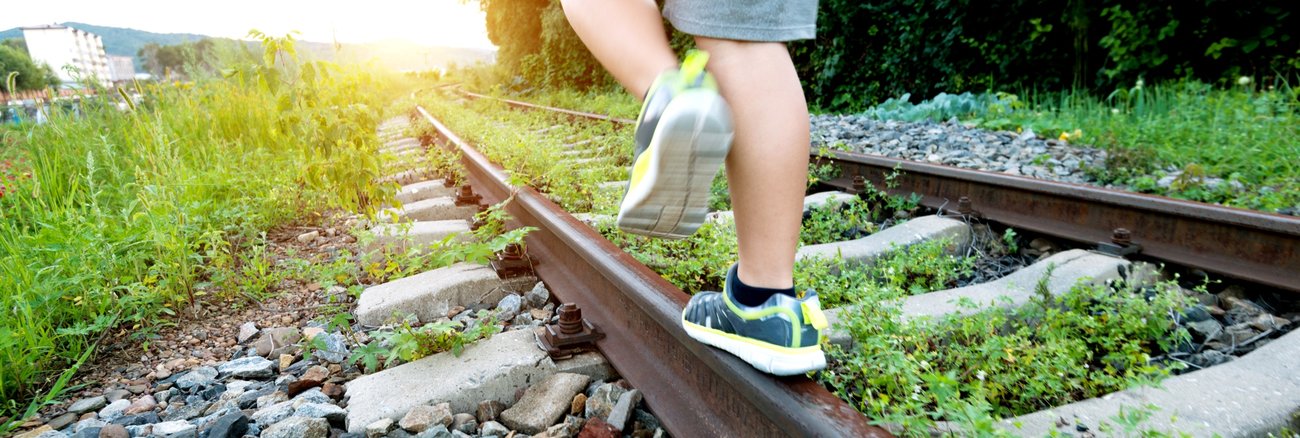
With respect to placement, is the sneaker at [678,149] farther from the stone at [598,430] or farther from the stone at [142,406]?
the stone at [142,406]

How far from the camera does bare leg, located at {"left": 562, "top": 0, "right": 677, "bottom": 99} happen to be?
141cm

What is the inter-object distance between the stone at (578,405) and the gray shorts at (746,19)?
0.94 m

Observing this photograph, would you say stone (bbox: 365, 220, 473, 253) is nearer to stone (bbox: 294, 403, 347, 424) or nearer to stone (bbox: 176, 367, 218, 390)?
stone (bbox: 176, 367, 218, 390)

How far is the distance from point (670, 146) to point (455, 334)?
1.12m

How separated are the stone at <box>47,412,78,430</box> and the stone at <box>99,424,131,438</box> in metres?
0.21

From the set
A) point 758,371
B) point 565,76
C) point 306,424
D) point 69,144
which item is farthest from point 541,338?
point 565,76

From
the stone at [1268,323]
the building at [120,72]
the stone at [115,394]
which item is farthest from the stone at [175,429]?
the building at [120,72]

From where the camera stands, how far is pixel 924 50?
923cm

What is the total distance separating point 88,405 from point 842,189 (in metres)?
3.19

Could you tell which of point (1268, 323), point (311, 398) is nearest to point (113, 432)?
point (311, 398)

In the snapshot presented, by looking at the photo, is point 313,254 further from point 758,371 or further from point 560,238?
point 758,371

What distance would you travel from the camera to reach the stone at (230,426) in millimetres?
1747

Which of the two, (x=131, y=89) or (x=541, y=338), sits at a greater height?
(x=131, y=89)

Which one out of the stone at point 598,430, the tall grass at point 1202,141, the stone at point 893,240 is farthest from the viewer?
the tall grass at point 1202,141
